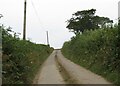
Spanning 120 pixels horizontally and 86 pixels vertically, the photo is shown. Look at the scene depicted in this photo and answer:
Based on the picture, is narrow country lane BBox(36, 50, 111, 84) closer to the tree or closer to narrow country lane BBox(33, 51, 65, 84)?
narrow country lane BBox(33, 51, 65, 84)

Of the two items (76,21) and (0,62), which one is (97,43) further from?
(76,21)

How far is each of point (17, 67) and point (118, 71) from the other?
5.03 m

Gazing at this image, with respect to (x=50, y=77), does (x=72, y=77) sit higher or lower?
higher

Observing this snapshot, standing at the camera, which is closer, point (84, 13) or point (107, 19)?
point (84, 13)

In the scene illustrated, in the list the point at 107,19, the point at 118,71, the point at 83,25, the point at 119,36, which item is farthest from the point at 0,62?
the point at 107,19

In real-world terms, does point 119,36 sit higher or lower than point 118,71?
higher

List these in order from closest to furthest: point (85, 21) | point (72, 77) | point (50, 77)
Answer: point (72, 77) → point (50, 77) → point (85, 21)

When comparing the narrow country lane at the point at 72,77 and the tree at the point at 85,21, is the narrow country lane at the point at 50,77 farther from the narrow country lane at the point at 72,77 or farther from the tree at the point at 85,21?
the tree at the point at 85,21

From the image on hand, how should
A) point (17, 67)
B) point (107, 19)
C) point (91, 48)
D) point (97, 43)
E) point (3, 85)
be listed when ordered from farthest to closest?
point (107, 19), point (91, 48), point (97, 43), point (17, 67), point (3, 85)

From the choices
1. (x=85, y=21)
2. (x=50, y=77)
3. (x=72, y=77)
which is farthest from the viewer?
(x=85, y=21)

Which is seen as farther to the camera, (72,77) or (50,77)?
(50,77)

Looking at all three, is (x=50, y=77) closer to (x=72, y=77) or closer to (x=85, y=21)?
(x=72, y=77)

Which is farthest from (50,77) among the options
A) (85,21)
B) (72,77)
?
(85,21)

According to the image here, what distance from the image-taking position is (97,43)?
26.2 meters
